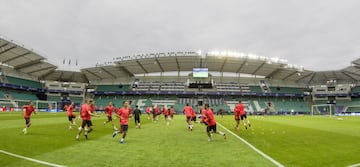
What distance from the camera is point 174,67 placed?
246 ft

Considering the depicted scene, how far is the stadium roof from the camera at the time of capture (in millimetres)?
62216

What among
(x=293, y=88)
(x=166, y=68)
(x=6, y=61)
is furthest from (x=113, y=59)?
(x=293, y=88)

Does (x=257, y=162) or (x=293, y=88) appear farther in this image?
(x=293, y=88)

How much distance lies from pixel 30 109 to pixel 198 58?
173 feet

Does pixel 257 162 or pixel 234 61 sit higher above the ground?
pixel 234 61

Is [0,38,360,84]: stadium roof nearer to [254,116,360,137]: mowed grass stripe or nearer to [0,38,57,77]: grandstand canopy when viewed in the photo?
[0,38,57,77]: grandstand canopy

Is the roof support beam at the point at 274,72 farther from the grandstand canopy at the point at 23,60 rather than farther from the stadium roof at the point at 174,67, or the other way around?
the grandstand canopy at the point at 23,60

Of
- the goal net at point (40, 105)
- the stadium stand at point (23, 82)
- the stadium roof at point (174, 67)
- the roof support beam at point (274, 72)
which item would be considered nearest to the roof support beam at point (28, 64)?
the stadium roof at point (174, 67)

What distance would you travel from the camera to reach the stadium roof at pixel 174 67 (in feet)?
204

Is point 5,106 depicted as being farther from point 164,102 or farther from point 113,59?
point 164,102

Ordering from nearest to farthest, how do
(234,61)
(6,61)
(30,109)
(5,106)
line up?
(30,109), (5,106), (6,61), (234,61)

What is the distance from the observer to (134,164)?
712 centimetres

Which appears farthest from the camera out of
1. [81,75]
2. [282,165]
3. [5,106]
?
[81,75]

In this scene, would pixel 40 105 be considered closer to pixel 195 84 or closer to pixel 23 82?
pixel 23 82
